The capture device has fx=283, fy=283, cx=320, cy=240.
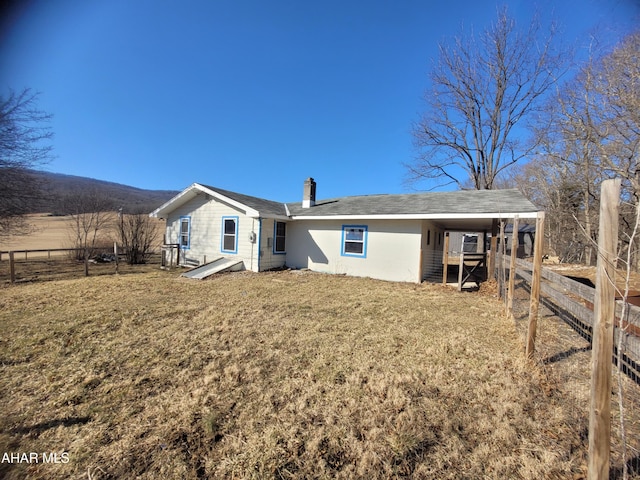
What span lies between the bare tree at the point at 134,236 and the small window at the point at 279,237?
280 inches

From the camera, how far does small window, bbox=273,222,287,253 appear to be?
1230 centimetres

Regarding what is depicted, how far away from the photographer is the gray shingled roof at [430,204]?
8.88 m

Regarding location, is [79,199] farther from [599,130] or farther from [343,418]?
Answer: [599,130]

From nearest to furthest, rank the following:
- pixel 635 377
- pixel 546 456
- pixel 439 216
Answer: pixel 546 456 → pixel 635 377 → pixel 439 216

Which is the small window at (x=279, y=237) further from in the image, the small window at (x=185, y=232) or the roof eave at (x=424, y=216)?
the small window at (x=185, y=232)

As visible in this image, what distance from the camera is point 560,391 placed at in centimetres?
304

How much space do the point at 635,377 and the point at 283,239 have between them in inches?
438

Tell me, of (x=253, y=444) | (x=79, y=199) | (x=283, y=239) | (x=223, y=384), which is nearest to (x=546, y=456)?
(x=253, y=444)

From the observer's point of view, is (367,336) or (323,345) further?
(367,336)

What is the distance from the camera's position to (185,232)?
44.4ft

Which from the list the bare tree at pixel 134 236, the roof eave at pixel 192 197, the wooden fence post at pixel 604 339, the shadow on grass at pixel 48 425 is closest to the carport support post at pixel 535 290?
the wooden fence post at pixel 604 339

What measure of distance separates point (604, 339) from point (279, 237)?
11.5 meters

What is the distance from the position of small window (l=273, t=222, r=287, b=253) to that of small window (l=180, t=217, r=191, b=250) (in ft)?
14.2

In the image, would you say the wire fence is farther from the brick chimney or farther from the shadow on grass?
the brick chimney
